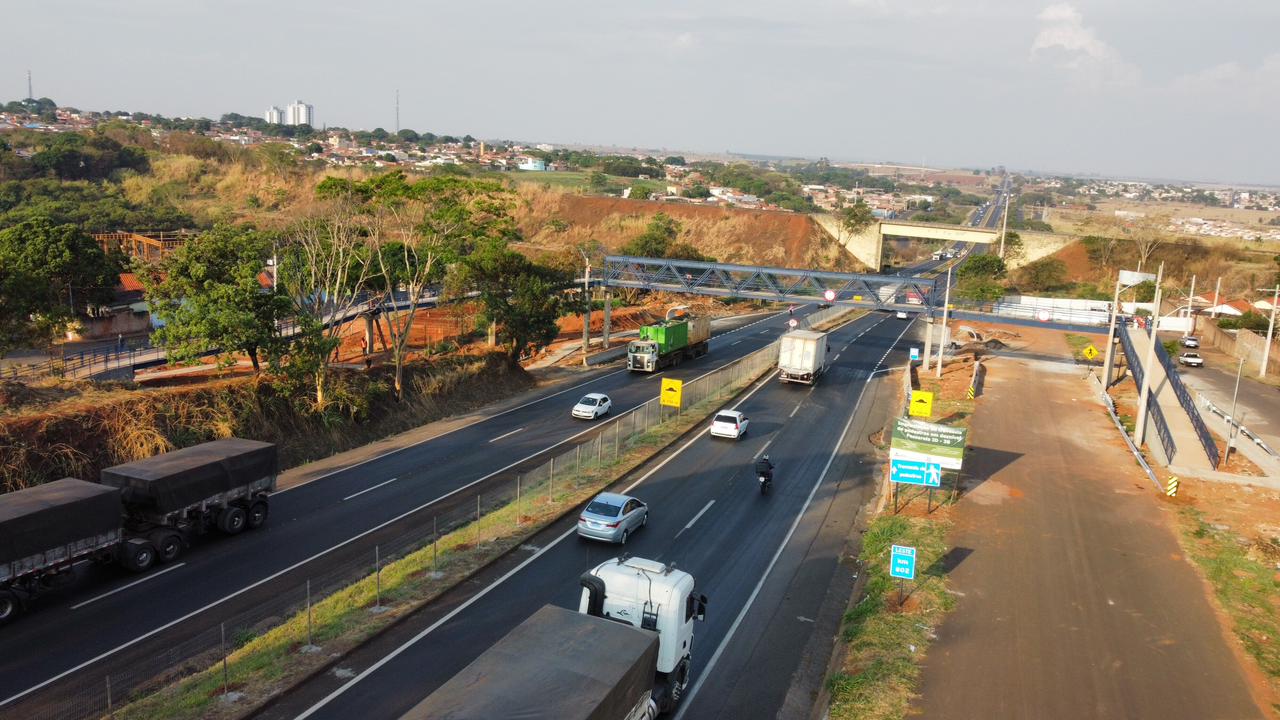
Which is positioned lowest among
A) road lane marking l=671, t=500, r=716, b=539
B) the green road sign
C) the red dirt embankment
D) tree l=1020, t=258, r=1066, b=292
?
road lane marking l=671, t=500, r=716, b=539

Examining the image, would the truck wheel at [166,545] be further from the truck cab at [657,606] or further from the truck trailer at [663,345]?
the truck trailer at [663,345]

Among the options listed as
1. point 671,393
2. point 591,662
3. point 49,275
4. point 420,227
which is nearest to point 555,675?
point 591,662

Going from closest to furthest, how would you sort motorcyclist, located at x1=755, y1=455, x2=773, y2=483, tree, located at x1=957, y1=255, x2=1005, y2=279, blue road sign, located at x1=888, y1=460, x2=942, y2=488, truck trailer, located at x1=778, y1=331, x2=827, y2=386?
blue road sign, located at x1=888, y1=460, x2=942, y2=488
motorcyclist, located at x1=755, y1=455, x2=773, y2=483
truck trailer, located at x1=778, y1=331, x2=827, y2=386
tree, located at x1=957, y1=255, x2=1005, y2=279

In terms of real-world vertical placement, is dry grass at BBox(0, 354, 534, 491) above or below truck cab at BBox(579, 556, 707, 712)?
below

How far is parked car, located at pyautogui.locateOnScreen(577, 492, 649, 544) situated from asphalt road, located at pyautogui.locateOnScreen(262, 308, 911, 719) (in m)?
0.49

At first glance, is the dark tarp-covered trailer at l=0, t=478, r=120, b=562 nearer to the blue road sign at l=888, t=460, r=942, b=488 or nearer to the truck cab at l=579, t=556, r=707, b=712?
the truck cab at l=579, t=556, r=707, b=712

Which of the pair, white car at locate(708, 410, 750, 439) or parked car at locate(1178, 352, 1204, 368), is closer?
white car at locate(708, 410, 750, 439)

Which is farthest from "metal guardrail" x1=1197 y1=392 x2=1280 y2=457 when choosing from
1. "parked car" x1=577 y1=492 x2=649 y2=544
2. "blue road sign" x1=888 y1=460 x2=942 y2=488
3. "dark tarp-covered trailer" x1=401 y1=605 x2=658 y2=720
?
"dark tarp-covered trailer" x1=401 y1=605 x2=658 y2=720

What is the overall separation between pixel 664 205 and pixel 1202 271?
289 feet

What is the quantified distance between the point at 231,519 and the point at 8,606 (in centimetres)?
691

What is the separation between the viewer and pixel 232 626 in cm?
2072

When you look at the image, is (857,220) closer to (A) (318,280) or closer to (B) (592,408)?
(B) (592,408)

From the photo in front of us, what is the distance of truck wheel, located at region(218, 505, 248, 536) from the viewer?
2661 centimetres

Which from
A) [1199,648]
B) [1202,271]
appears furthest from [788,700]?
[1202,271]
